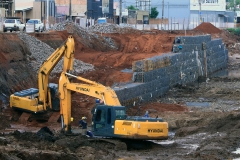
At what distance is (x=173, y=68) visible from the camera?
136ft

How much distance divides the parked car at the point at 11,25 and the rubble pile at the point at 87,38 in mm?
3364

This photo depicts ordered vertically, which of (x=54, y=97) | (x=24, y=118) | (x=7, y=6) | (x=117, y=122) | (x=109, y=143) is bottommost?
(x=24, y=118)

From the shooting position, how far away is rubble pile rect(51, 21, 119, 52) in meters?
52.1

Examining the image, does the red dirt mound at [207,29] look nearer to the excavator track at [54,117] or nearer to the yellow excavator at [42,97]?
the excavator track at [54,117]

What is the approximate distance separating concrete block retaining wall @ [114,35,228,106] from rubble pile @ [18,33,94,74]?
4962mm

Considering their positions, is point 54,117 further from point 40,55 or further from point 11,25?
point 11,25

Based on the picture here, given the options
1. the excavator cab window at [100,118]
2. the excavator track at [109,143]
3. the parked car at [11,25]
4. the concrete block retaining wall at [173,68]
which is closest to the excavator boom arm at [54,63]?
the excavator cab window at [100,118]

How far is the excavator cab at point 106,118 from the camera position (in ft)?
69.9

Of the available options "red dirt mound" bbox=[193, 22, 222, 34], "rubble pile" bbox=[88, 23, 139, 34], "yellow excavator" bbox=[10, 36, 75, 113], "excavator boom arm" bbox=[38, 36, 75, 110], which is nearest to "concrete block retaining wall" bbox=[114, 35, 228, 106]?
"yellow excavator" bbox=[10, 36, 75, 113]

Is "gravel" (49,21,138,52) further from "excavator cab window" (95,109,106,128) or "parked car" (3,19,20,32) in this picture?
"excavator cab window" (95,109,106,128)

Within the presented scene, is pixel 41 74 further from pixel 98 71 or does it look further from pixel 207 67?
pixel 207 67

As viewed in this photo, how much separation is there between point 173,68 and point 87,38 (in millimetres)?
13403

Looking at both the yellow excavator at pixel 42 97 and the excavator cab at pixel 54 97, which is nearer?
the yellow excavator at pixel 42 97

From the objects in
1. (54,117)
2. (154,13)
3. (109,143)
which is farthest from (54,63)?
(154,13)
